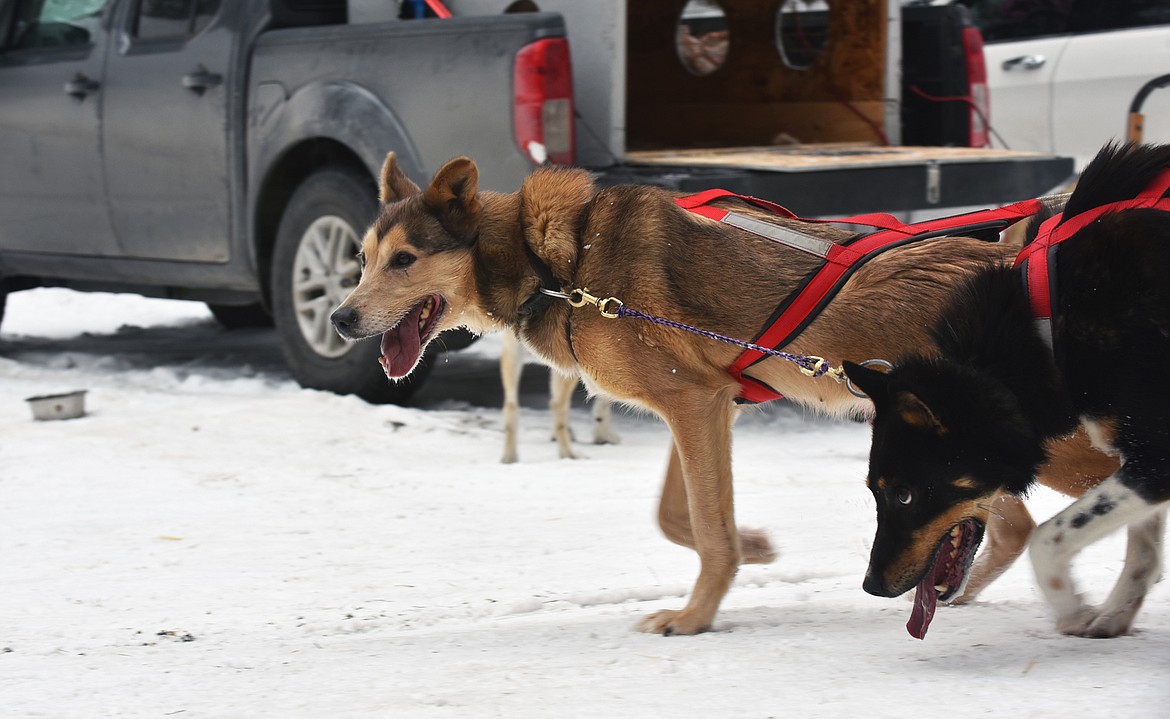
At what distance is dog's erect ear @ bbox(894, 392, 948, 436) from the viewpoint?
2975mm

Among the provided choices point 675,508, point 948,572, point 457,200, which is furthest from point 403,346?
point 948,572

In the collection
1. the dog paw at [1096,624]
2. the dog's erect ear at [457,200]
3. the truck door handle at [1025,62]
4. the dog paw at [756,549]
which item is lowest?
the dog paw at [756,549]

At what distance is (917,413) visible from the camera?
9.82ft

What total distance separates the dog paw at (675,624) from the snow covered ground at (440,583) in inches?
2.5

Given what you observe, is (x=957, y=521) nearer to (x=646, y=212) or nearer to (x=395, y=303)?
(x=646, y=212)

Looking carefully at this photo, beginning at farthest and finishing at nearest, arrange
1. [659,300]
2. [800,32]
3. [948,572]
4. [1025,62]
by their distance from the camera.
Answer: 1. [1025,62]
2. [800,32]
3. [659,300]
4. [948,572]

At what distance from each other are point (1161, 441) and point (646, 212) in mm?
1571

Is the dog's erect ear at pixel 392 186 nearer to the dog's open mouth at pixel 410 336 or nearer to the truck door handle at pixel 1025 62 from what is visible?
the dog's open mouth at pixel 410 336

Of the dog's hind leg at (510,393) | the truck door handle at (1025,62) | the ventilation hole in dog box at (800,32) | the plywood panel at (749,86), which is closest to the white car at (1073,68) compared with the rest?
the truck door handle at (1025,62)

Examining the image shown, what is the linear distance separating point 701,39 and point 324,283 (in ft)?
10.3

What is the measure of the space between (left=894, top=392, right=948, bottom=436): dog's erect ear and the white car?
5006 mm

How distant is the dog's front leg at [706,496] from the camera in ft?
11.7

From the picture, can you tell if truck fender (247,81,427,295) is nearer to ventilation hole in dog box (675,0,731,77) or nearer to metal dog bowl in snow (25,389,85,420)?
metal dog bowl in snow (25,389,85,420)

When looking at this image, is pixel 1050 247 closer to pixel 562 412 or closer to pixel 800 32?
pixel 562 412
